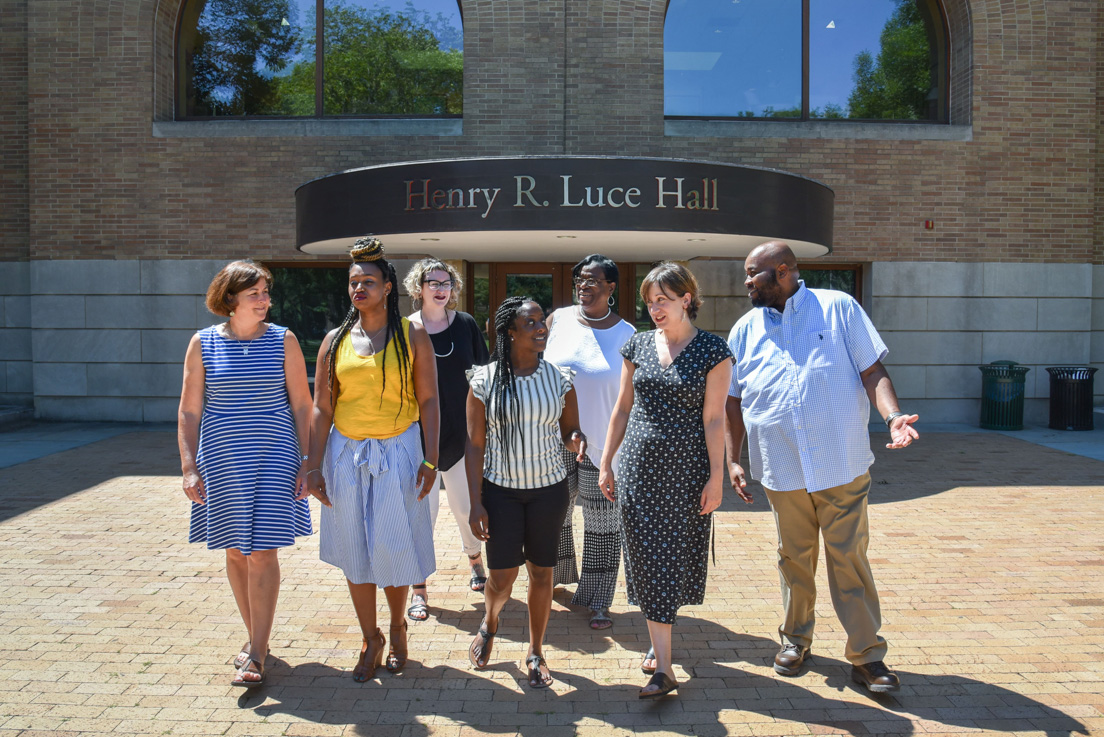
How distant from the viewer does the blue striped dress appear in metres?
3.81

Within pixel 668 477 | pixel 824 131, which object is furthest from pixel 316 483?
pixel 824 131

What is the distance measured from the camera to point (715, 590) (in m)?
5.18

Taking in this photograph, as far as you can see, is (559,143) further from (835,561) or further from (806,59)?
(835,561)

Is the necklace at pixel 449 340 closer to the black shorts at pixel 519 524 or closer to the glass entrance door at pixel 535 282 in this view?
the black shorts at pixel 519 524

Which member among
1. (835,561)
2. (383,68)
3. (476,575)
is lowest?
(476,575)

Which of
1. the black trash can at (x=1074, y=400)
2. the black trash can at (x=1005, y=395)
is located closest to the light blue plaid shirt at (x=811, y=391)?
the black trash can at (x=1005, y=395)

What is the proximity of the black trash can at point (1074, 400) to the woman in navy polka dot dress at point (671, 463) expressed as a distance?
10.5m

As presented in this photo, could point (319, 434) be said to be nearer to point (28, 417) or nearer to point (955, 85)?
point (28, 417)

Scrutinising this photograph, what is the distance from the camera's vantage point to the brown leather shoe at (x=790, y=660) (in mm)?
3902

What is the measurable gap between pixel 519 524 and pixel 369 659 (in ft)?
3.13

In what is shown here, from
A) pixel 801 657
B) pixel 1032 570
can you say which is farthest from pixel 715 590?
pixel 1032 570

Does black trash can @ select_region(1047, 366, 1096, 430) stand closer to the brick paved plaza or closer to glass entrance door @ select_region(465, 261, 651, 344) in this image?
the brick paved plaza

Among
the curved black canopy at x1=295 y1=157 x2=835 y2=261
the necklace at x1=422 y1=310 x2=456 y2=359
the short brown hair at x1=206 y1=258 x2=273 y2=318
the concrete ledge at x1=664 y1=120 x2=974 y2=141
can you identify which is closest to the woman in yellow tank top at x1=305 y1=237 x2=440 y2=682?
the short brown hair at x1=206 y1=258 x2=273 y2=318

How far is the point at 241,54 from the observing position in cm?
1318
